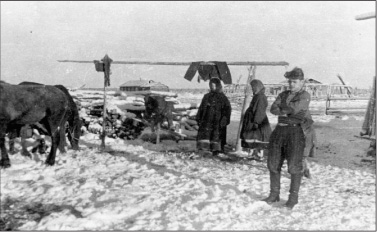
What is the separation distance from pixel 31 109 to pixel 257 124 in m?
4.69

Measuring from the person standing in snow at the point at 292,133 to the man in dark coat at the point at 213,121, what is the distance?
357 centimetres

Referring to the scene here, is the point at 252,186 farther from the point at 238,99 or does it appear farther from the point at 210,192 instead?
the point at 238,99

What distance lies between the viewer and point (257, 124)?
24.9 feet

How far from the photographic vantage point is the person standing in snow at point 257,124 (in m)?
7.50

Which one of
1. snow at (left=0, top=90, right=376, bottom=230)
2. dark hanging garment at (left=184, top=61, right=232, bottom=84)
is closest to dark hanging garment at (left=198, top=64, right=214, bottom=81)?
dark hanging garment at (left=184, top=61, right=232, bottom=84)

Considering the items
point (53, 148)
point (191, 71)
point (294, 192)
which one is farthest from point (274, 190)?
point (191, 71)

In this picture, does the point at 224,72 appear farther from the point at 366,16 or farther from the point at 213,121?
the point at 366,16

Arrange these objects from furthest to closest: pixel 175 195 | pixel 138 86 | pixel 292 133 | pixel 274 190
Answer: pixel 138 86 → pixel 175 195 → pixel 274 190 → pixel 292 133

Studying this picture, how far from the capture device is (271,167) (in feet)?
16.3

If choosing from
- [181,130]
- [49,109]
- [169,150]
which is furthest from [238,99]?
[49,109]

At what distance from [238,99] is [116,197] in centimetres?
2416

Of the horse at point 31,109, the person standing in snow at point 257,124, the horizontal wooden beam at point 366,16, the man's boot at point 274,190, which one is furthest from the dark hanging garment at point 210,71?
the man's boot at point 274,190

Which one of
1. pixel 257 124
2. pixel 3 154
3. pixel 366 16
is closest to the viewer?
pixel 366 16

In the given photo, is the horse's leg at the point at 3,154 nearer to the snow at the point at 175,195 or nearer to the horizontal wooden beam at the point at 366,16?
the snow at the point at 175,195
